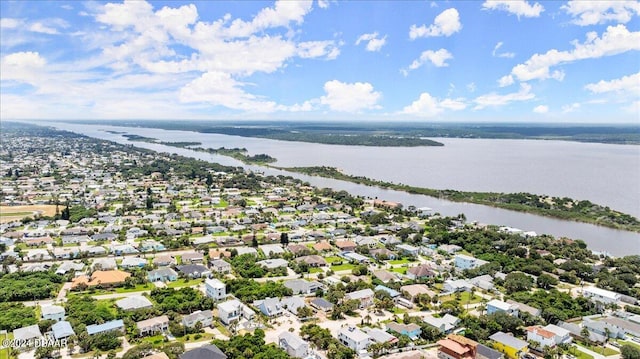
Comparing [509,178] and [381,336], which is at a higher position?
[509,178]

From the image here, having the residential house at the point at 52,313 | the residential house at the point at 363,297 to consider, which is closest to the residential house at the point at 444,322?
the residential house at the point at 363,297

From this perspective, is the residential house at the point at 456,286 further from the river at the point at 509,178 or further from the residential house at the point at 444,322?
the river at the point at 509,178

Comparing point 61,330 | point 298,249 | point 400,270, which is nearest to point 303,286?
point 298,249

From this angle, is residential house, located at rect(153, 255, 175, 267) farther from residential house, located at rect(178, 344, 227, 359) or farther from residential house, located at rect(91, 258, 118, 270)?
residential house, located at rect(178, 344, 227, 359)

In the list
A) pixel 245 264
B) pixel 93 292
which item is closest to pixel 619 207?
pixel 245 264

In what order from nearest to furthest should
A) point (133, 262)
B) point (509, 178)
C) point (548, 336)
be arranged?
1. point (548, 336)
2. point (133, 262)
3. point (509, 178)

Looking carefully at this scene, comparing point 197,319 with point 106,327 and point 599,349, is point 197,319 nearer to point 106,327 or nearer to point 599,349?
point 106,327

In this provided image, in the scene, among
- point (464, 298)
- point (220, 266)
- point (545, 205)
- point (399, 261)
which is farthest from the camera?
point (545, 205)
